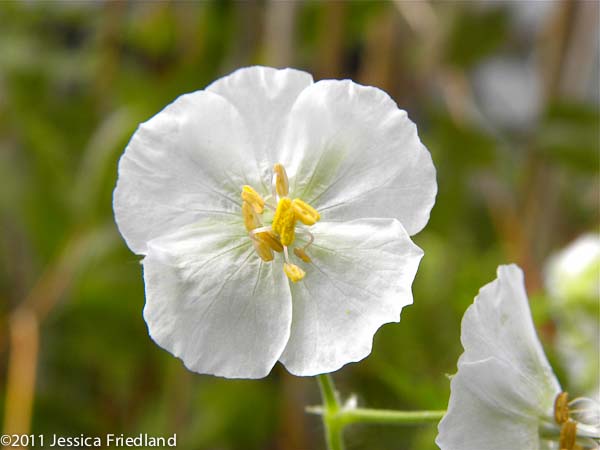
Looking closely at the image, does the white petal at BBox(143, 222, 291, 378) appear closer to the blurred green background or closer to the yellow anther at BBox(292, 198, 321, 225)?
the yellow anther at BBox(292, 198, 321, 225)

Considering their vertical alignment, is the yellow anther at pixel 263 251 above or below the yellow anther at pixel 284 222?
below

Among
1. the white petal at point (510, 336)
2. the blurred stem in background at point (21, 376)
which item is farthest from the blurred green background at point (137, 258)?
the white petal at point (510, 336)

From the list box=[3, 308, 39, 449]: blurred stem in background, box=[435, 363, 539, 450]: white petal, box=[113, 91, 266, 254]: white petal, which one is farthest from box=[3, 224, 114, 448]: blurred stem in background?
box=[435, 363, 539, 450]: white petal

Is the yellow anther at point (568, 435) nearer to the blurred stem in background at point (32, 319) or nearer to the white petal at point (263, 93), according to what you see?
the white petal at point (263, 93)

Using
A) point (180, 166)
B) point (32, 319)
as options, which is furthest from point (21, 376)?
point (180, 166)

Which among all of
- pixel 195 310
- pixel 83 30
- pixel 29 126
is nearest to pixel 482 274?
pixel 195 310

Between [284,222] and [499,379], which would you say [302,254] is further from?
[499,379]
